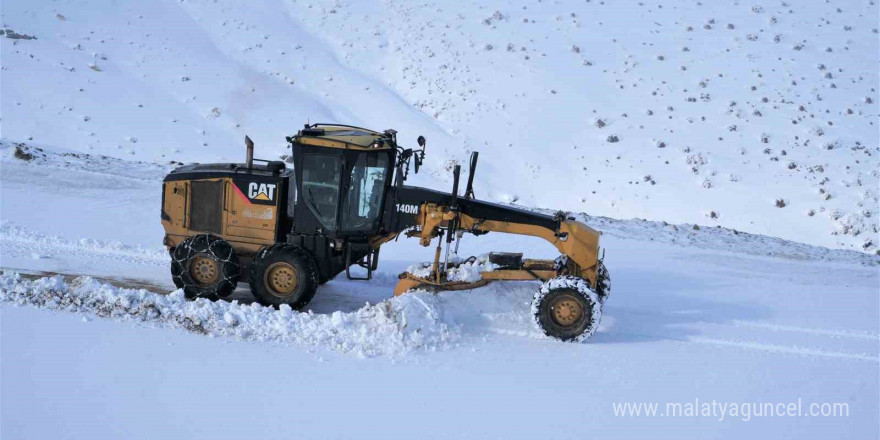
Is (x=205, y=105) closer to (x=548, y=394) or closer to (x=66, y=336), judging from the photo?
(x=66, y=336)

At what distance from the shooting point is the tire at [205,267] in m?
9.15

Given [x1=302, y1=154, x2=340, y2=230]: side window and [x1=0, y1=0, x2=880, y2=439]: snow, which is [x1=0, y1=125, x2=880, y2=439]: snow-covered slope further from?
[x1=302, y1=154, x2=340, y2=230]: side window

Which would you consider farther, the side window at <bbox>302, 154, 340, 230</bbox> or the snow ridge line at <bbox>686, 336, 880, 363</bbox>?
the snow ridge line at <bbox>686, 336, 880, 363</bbox>

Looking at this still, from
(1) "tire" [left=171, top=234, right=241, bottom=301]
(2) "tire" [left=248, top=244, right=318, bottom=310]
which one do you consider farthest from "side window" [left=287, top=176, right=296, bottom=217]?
(1) "tire" [left=171, top=234, right=241, bottom=301]

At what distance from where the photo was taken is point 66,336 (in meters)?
7.67

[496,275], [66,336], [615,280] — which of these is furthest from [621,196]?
[66,336]

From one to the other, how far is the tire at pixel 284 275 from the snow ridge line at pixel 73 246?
8.91 ft

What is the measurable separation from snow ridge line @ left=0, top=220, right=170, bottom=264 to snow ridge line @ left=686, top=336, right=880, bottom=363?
7397 mm

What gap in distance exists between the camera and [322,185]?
29.6 feet

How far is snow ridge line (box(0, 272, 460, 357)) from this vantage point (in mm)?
8164

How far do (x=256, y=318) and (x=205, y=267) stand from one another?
4.11 ft

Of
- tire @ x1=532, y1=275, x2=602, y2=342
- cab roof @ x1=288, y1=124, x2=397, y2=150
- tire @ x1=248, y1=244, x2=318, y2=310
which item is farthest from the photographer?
tire @ x1=248, y1=244, x2=318, y2=310

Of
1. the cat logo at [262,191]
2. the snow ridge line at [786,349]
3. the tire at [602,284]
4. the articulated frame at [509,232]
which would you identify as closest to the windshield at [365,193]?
the articulated frame at [509,232]

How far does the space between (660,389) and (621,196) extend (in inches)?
575
